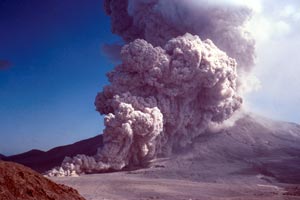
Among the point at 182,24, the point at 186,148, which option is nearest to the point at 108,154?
the point at 186,148

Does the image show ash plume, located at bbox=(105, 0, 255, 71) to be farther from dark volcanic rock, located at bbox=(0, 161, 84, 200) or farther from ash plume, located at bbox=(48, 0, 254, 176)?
dark volcanic rock, located at bbox=(0, 161, 84, 200)

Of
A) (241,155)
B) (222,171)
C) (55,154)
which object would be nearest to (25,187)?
(222,171)

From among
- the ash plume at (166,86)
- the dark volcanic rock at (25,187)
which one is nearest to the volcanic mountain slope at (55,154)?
the ash plume at (166,86)

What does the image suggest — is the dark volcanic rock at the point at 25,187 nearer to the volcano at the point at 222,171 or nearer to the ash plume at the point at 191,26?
the volcano at the point at 222,171

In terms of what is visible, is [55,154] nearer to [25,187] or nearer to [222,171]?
[222,171]

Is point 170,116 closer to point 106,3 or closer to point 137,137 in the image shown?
point 137,137

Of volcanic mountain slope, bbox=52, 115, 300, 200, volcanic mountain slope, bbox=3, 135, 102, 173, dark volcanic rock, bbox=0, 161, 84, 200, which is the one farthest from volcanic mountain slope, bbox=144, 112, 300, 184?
dark volcanic rock, bbox=0, 161, 84, 200
